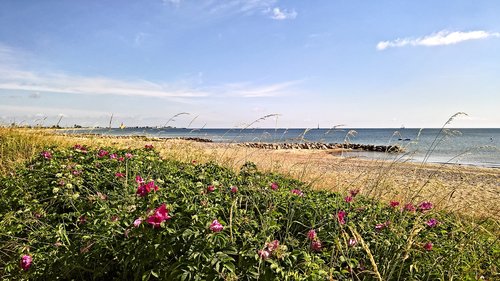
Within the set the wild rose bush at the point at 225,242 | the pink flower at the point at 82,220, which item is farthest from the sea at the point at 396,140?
the pink flower at the point at 82,220

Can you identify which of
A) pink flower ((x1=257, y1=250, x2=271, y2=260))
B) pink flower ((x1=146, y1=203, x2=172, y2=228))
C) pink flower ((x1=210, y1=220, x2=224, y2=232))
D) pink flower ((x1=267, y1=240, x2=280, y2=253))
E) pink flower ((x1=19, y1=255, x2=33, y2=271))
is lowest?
pink flower ((x1=19, y1=255, x2=33, y2=271))

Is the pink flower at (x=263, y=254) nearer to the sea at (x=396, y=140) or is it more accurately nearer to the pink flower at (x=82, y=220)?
the pink flower at (x=82, y=220)

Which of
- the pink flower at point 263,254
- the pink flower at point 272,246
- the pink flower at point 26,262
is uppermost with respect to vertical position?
the pink flower at point 272,246

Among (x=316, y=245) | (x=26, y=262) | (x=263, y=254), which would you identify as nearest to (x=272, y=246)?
(x=263, y=254)

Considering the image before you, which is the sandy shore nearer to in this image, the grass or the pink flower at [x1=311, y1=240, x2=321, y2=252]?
the grass

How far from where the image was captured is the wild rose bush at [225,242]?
2164 mm

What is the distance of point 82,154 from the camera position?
5902 millimetres

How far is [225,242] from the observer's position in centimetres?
216

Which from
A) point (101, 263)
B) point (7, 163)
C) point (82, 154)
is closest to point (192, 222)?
point (101, 263)

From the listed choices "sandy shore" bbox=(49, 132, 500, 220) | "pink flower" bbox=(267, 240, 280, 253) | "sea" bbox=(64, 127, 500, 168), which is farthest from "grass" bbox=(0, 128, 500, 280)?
"sea" bbox=(64, 127, 500, 168)

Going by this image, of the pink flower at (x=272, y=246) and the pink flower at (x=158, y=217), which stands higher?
the pink flower at (x=158, y=217)

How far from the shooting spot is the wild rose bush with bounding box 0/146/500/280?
2.16m

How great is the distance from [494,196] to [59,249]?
12559 mm

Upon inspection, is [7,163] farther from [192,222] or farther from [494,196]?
[494,196]
